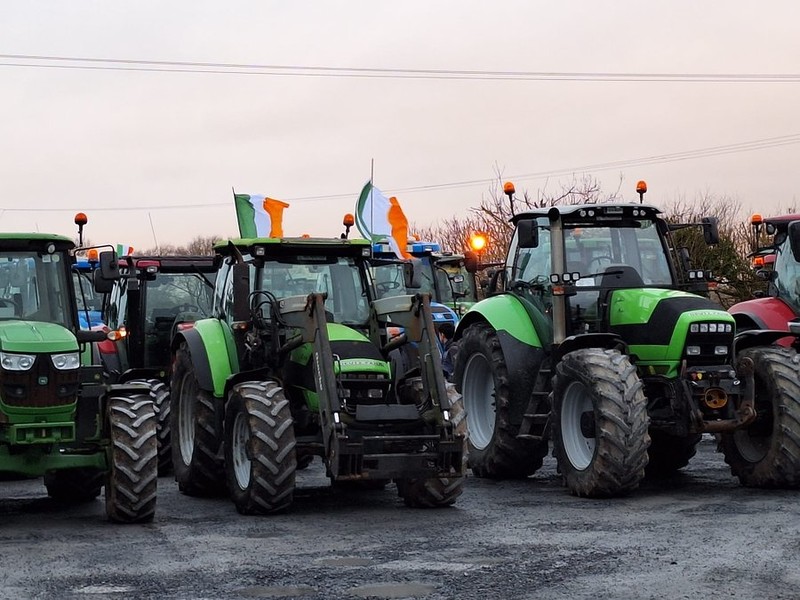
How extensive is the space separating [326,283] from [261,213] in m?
4.47

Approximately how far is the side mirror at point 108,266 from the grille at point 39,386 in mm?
849

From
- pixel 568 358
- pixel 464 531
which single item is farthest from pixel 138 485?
pixel 568 358

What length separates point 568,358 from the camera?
11617mm

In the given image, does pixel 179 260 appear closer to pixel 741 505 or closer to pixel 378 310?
pixel 378 310

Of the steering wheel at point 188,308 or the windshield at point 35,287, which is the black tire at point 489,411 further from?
the windshield at point 35,287

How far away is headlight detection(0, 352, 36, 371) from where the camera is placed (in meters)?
9.84

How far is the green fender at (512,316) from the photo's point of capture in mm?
12781

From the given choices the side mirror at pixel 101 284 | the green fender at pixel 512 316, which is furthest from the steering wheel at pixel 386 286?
the side mirror at pixel 101 284

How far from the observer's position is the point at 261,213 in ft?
52.9

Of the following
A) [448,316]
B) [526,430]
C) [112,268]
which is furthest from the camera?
[448,316]

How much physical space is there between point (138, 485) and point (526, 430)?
3.87m

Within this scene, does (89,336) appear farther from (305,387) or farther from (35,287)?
(305,387)

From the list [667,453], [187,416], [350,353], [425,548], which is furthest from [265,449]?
[667,453]

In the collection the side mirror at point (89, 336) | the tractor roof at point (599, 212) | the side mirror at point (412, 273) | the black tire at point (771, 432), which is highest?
the tractor roof at point (599, 212)
